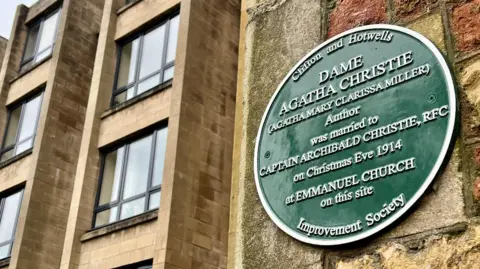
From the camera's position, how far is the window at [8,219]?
1800 cm

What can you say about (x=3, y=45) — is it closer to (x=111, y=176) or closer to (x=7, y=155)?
(x=7, y=155)

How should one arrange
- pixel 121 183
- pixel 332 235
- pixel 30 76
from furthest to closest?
pixel 30 76 → pixel 121 183 → pixel 332 235

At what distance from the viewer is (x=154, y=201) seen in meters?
14.7

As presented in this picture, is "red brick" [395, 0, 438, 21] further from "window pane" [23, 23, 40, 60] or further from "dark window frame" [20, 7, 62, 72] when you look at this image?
"window pane" [23, 23, 40, 60]

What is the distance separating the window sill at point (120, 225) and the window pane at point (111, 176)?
1.15 meters

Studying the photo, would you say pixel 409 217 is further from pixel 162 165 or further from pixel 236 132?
pixel 162 165

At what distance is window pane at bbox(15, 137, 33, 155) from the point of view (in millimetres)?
19641

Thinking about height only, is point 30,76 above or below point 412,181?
above

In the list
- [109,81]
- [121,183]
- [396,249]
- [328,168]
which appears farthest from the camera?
[109,81]

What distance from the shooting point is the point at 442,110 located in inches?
129

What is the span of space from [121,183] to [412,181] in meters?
13.6

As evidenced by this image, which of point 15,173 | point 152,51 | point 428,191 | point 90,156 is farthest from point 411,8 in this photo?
point 15,173

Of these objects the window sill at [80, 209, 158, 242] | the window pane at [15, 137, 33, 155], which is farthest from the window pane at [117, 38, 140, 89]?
the window sill at [80, 209, 158, 242]

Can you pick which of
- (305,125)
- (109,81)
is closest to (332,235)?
(305,125)
